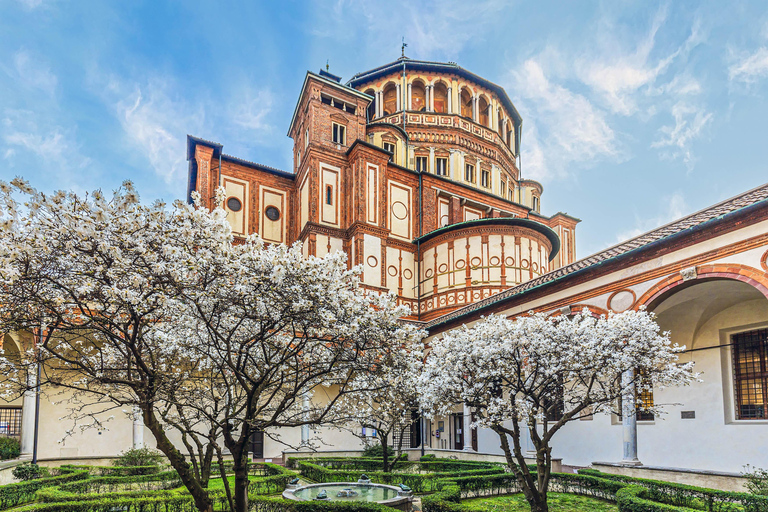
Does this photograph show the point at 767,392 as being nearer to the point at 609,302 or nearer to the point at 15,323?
the point at 609,302

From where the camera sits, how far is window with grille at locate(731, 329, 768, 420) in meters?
14.7

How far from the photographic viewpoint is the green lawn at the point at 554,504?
11586mm

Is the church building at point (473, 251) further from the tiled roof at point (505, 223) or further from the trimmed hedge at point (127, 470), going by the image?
the trimmed hedge at point (127, 470)

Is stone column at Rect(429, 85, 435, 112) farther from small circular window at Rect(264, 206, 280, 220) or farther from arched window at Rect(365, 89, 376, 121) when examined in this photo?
small circular window at Rect(264, 206, 280, 220)

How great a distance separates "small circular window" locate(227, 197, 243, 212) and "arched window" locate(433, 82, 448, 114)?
1821cm

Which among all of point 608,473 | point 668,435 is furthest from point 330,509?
point 668,435

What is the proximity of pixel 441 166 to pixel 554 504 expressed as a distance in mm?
27549

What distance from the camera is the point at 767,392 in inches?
574

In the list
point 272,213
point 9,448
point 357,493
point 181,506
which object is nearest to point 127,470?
point 9,448

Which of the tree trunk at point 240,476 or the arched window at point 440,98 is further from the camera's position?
the arched window at point 440,98

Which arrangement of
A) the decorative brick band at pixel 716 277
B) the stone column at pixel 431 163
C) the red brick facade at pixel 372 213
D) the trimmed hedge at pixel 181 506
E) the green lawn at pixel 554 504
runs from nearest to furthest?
the trimmed hedge at pixel 181 506
the decorative brick band at pixel 716 277
the green lawn at pixel 554 504
the red brick facade at pixel 372 213
the stone column at pixel 431 163

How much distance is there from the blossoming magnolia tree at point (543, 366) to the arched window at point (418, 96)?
31.6 meters

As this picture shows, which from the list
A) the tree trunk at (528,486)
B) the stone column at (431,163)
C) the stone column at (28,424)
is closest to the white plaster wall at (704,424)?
the tree trunk at (528,486)

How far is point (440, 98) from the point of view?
39.7 m
